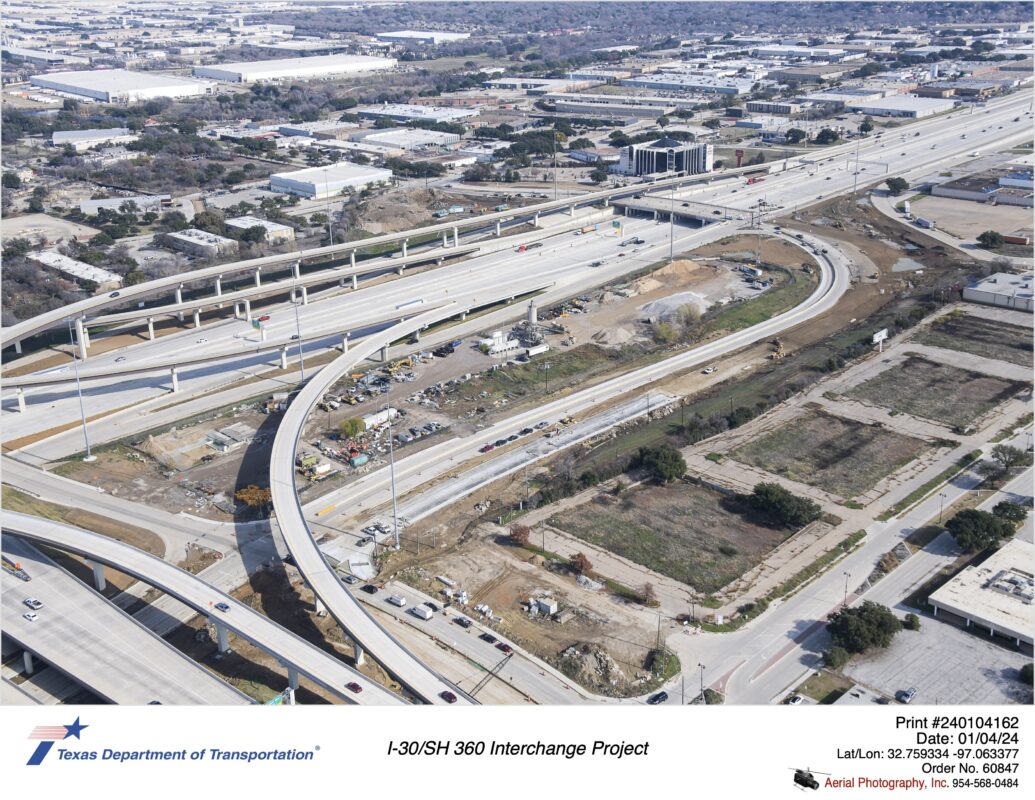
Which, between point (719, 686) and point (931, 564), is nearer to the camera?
point (719, 686)

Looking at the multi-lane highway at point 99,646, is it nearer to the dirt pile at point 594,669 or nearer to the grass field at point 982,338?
the dirt pile at point 594,669

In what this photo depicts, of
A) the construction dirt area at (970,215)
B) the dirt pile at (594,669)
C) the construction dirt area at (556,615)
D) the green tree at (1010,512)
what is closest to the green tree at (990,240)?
the construction dirt area at (970,215)

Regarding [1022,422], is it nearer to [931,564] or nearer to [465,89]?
[931,564]

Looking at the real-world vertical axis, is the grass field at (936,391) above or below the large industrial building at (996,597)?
above

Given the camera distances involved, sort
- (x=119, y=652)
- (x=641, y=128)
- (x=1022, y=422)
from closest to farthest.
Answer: (x=119, y=652) → (x=1022, y=422) → (x=641, y=128)

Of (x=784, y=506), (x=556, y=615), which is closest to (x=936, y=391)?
(x=784, y=506)

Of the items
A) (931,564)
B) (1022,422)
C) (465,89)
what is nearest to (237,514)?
(931,564)
